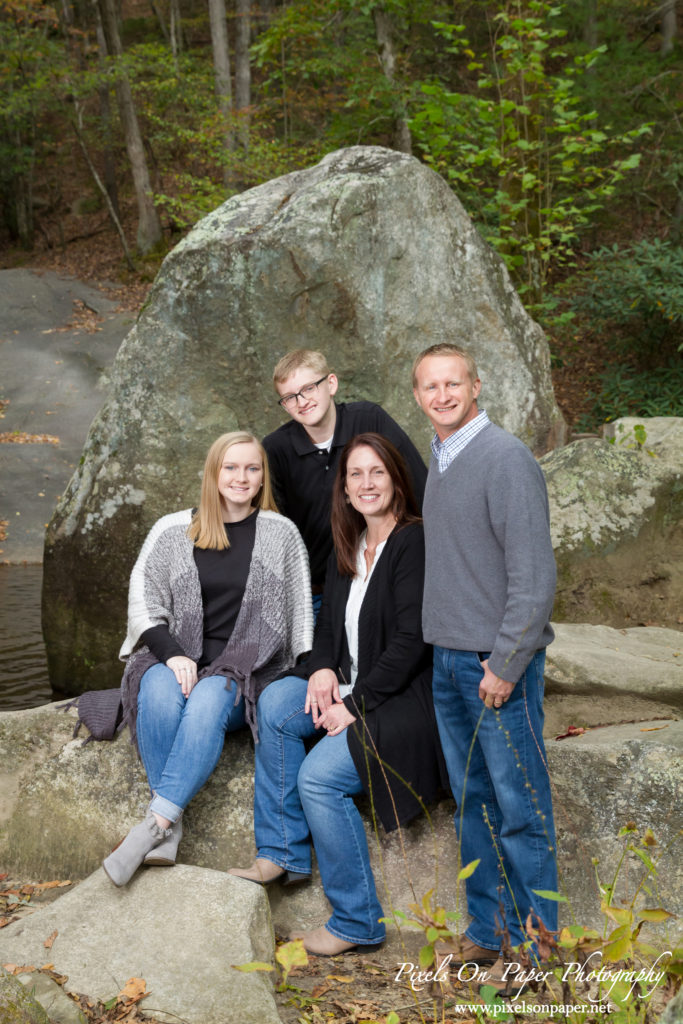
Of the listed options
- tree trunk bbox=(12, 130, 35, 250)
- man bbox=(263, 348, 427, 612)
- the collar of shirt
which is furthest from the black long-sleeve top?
tree trunk bbox=(12, 130, 35, 250)

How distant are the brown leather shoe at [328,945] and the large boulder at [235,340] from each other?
3060 millimetres

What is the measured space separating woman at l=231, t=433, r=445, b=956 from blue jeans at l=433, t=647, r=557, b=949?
0.64 ft

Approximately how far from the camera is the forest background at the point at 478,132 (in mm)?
9500

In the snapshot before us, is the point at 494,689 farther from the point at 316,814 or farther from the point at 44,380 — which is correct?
the point at 44,380

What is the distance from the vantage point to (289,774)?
315cm

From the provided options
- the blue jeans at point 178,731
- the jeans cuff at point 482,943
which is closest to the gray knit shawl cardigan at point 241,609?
the blue jeans at point 178,731

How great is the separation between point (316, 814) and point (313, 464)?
147 cm

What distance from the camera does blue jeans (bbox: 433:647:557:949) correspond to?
Result: 2713 millimetres

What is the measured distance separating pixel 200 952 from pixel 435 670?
1.09 meters

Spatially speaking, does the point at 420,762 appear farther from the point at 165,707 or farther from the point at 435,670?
the point at 165,707

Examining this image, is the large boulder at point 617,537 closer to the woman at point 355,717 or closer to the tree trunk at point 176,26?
the woman at point 355,717

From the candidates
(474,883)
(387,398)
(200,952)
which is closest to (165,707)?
(200,952)

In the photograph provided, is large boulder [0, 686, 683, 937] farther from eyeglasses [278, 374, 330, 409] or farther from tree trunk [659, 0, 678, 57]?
tree trunk [659, 0, 678, 57]

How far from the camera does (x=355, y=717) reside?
3.10 metres
